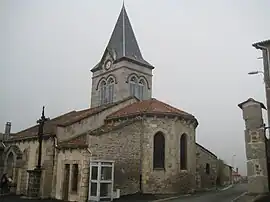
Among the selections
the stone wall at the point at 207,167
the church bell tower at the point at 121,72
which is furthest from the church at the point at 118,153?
the church bell tower at the point at 121,72

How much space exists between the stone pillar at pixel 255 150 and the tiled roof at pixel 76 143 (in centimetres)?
929

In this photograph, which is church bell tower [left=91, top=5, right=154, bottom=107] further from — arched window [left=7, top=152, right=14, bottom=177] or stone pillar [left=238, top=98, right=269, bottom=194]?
stone pillar [left=238, top=98, right=269, bottom=194]

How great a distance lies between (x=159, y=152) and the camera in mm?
21062

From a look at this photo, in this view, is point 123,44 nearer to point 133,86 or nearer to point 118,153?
point 133,86

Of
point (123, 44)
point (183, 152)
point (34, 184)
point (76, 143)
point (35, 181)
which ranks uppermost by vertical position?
point (123, 44)

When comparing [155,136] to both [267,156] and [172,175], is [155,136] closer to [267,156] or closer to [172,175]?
[172,175]

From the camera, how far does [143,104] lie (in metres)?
23.6

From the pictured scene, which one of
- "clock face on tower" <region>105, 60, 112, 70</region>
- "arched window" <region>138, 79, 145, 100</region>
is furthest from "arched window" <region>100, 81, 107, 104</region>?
"arched window" <region>138, 79, 145, 100</region>

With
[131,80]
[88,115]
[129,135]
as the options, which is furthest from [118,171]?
[131,80]

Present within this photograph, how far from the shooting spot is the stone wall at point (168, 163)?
2020cm

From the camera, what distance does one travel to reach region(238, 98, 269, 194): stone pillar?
49.2 feet

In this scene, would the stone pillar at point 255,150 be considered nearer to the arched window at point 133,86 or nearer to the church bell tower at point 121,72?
the church bell tower at point 121,72

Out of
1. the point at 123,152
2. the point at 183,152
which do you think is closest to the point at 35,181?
the point at 123,152

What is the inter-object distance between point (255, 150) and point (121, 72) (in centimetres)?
1994
